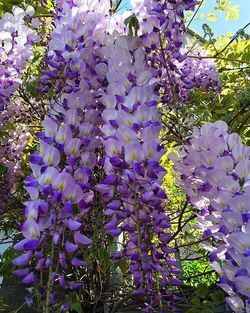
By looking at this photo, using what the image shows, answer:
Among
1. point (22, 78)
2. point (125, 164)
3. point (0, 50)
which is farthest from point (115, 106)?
point (22, 78)

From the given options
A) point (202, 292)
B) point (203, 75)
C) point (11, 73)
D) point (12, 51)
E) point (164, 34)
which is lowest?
point (202, 292)

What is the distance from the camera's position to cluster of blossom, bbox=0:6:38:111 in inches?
68.2

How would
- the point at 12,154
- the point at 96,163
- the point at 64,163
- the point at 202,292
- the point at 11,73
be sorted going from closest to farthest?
the point at 64,163
the point at 96,163
the point at 202,292
the point at 11,73
the point at 12,154

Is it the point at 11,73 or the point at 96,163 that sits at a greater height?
the point at 11,73

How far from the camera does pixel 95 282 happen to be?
6.28ft

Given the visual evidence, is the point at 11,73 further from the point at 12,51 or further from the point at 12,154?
the point at 12,154

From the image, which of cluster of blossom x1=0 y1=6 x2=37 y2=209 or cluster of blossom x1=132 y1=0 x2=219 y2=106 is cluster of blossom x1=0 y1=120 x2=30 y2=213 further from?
cluster of blossom x1=132 y1=0 x2=219 y2=106

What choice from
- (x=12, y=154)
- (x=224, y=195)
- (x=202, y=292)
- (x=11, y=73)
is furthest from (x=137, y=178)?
(x=12, y=154)

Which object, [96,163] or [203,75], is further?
[203,75]

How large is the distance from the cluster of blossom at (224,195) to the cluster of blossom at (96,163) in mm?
138

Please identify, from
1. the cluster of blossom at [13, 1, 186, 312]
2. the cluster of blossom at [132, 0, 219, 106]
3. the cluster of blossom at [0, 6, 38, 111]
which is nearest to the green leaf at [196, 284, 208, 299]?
the cluster of blossom at [13, 1, 186, 312]

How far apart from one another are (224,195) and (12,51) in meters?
1.16

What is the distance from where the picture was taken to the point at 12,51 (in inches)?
72.8

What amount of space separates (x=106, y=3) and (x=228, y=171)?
0.71 metres
